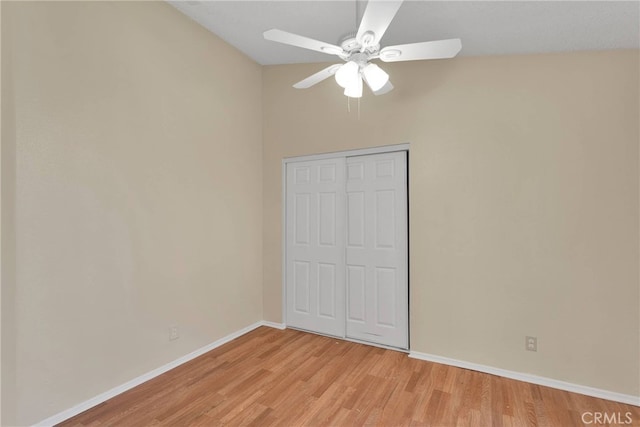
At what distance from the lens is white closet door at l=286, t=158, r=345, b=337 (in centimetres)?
342

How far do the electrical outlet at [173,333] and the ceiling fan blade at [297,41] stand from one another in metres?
2.49

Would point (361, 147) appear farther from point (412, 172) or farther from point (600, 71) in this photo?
point (600, 71)

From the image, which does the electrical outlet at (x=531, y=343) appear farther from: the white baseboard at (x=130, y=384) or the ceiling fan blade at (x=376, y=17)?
the white baseboard at (x=130, y=384)

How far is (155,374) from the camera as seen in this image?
2.57 m

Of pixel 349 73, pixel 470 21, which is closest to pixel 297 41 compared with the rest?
→ pixel 349 73

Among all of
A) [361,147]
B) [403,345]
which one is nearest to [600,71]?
[361,147]

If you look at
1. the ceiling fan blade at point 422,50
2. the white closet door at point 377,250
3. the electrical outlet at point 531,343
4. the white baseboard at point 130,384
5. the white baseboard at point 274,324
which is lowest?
the white baseboard at point 274,324

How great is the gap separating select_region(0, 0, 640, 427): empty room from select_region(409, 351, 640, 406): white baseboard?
17 millimetres

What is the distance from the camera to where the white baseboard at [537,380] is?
226 centimetres

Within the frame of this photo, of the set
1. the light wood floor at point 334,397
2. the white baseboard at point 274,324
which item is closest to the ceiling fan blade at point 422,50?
the light wood floor at point 334,397

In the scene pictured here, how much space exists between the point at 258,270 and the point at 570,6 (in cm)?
361

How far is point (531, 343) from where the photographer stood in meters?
2.52

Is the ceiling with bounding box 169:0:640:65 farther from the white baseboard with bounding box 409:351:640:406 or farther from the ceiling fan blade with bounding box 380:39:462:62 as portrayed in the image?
the white baseboard with bounding box 409:351:640:406

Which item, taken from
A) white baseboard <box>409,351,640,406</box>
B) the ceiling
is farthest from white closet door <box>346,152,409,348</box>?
the ceiling
